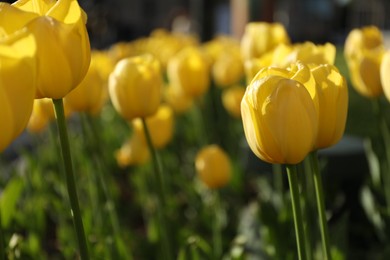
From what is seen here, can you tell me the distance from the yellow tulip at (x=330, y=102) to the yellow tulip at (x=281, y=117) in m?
0.07

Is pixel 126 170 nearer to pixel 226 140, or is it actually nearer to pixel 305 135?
pixel 226 140

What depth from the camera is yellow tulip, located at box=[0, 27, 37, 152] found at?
0.69 m

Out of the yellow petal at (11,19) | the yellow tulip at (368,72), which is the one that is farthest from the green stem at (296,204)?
the yellow tulip at (368,72)

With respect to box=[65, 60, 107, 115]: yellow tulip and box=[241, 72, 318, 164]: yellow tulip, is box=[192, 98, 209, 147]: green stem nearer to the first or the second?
box=[65, 60, 107, 115]: yellow tulip

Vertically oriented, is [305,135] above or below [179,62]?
above

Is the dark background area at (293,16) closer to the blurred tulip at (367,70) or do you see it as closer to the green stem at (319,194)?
the blurred tulip at (367,70)

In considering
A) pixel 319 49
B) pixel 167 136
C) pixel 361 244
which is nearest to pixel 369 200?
pixel 361 244

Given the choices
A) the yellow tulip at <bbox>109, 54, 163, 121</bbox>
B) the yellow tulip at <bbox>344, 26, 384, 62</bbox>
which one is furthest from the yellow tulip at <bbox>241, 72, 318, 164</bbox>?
the yellow tulip at <bbox>344, 26, 384, 62</bbox>

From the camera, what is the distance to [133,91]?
130 cm

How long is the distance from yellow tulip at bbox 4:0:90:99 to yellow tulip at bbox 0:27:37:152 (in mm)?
99

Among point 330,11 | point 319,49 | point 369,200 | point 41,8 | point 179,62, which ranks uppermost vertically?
point 41,8

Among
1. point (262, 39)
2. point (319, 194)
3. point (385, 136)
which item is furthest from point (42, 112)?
point (319, 194)

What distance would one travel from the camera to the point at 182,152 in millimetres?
3268

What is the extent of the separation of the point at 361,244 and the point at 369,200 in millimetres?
439
